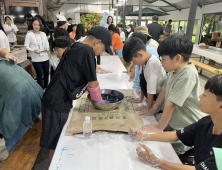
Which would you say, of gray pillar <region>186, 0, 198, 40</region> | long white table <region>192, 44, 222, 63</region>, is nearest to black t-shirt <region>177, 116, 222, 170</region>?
gray pillar <region>186, 0, 198, 40</region>

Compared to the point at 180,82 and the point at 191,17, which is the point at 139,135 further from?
the point at 191,17

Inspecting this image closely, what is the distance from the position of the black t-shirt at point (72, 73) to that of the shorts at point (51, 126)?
0.04 metres

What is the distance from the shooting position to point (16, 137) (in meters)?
1.54

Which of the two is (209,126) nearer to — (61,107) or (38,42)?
(61,107)

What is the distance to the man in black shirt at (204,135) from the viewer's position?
796mm

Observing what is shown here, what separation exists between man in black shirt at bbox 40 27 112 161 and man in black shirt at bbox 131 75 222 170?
55 cm

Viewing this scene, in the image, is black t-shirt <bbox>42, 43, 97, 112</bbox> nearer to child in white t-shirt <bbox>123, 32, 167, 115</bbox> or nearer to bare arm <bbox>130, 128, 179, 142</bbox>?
child in white t-shirt <bbox>123, 32, 167, 115</bbox>

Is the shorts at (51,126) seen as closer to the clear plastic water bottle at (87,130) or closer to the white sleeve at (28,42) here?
the clear plastic water bottle at (87,130)

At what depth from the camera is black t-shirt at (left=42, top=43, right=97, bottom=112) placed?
48.2 inches

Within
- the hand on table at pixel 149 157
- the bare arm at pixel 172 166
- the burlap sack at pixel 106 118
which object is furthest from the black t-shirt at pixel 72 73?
the bare arm at pixel 172 166

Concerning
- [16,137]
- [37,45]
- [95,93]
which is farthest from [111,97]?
[37,45]

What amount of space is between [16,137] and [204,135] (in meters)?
1.55

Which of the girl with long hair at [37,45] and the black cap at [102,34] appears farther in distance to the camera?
the girl with long hair at [37,45]

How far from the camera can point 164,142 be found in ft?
3.62
